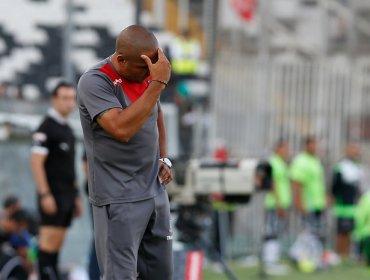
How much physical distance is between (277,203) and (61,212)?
6.41 m

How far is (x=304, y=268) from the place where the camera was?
47.5ft

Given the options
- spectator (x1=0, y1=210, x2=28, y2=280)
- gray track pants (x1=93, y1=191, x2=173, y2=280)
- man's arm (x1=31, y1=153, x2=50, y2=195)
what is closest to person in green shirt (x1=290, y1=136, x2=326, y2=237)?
spectator (x1=0, y1=210, x2=28, y2=280)

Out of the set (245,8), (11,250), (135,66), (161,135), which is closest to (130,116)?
(135,66)

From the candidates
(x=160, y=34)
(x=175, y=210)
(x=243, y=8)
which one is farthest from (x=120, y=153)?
(x=243, y=8)

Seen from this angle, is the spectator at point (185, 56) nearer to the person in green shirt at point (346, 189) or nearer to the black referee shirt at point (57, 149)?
the person in green shirt at point (346, 189)

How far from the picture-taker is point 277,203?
14828mm

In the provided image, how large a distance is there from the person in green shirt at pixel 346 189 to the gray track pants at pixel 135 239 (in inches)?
411

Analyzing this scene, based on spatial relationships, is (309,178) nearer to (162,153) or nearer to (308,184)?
(308,184)

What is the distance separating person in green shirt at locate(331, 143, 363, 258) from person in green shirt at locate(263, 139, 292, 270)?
85cm

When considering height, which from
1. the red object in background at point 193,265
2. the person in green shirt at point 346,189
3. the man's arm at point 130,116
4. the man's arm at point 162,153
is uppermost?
the man's arm at point 130,116

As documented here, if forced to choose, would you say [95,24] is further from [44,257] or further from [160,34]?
[44,257]

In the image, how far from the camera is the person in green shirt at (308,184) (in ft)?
49.5

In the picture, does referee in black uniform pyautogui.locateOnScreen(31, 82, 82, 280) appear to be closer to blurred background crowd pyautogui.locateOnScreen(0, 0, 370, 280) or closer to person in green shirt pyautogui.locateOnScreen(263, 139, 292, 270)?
blurred background crowd pyautogui.locateOnScreen(0, 0, 370, 280)

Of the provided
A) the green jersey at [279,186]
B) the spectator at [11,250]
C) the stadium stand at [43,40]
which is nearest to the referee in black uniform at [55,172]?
the spectator at [11,250]
